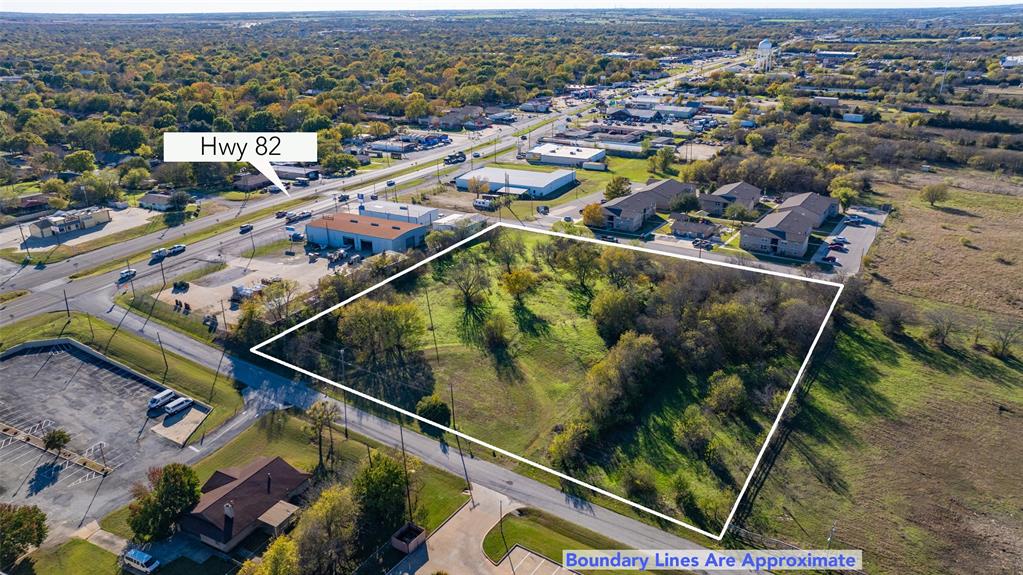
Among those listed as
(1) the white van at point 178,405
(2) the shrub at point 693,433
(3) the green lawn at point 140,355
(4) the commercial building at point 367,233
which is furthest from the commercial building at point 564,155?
(1) the white van at point 178,405

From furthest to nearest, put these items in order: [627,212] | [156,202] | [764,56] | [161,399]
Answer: [764,56] < [156,202] < [627,212] < [161,399]

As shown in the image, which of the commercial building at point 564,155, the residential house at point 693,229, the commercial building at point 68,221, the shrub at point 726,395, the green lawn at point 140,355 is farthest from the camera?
the commercial building at point 564,155

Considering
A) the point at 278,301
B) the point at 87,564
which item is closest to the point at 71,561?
the point at 87,564

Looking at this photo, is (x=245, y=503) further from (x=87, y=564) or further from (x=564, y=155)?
(x=564, y=155)

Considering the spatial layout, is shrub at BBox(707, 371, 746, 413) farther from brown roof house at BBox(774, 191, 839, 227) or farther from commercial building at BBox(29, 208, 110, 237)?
commercial building at BBox(29, 208, 110, 237)

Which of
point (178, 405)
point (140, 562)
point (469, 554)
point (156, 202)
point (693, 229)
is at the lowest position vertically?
point (140, 562)

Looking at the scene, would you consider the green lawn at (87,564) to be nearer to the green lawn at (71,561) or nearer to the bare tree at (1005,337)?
the green lawn at (71,561)

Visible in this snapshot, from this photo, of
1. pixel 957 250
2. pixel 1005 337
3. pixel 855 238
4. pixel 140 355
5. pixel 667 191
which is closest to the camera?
pixel 140 355

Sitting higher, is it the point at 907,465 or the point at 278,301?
the point at 278,301
